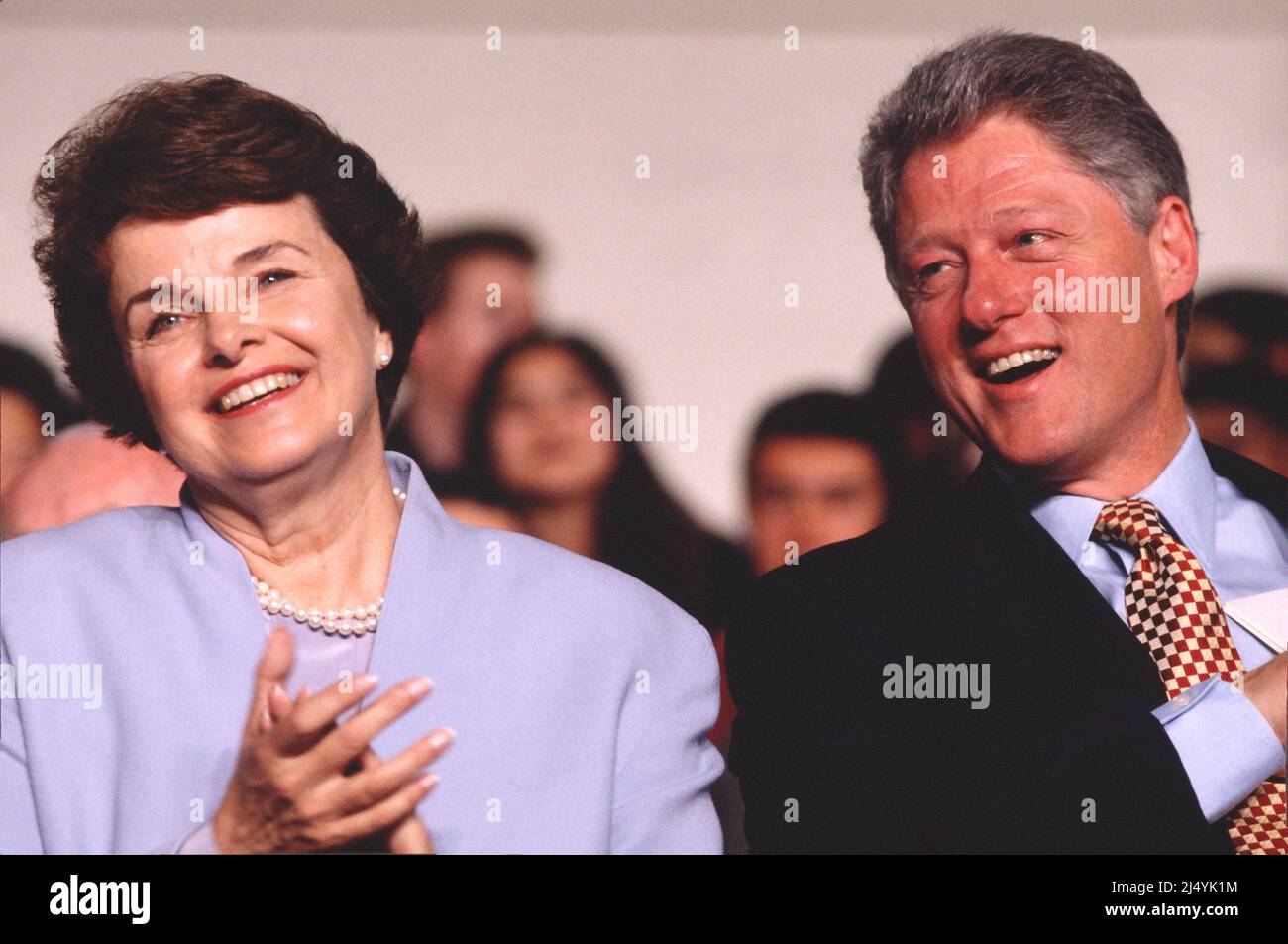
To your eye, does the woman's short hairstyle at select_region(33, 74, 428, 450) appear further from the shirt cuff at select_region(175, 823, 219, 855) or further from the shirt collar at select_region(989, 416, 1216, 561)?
the shirt collar at select_region(989, 416, 1216, 561)

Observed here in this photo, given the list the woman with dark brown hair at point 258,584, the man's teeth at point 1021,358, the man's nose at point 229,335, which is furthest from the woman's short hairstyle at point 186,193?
the man's teeth at point 1021,358

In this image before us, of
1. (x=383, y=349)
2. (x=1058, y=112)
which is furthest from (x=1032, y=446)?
(x=383, y=349)

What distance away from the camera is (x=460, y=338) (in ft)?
8.80

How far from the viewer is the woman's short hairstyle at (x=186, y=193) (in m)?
2.05

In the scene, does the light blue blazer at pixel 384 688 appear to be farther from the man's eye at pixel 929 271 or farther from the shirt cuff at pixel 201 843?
the man's eye at pixel 929 271

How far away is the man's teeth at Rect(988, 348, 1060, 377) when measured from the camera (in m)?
2.17

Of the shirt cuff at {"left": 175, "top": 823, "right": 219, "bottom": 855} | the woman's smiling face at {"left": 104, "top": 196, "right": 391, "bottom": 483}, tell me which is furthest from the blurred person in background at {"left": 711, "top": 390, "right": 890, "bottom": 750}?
the shirt cuff at {"left": 175, "top": 823, "right": 219, "bottom": 855}

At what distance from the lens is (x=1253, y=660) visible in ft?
7.02

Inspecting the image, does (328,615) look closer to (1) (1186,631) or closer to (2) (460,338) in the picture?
(2) (460,338)

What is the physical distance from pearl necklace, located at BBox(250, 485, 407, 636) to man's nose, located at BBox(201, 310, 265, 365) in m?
0.31

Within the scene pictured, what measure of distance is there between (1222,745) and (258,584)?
1.29 metres

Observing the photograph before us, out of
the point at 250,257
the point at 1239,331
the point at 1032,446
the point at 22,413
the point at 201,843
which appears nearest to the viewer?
the point at 201,843
